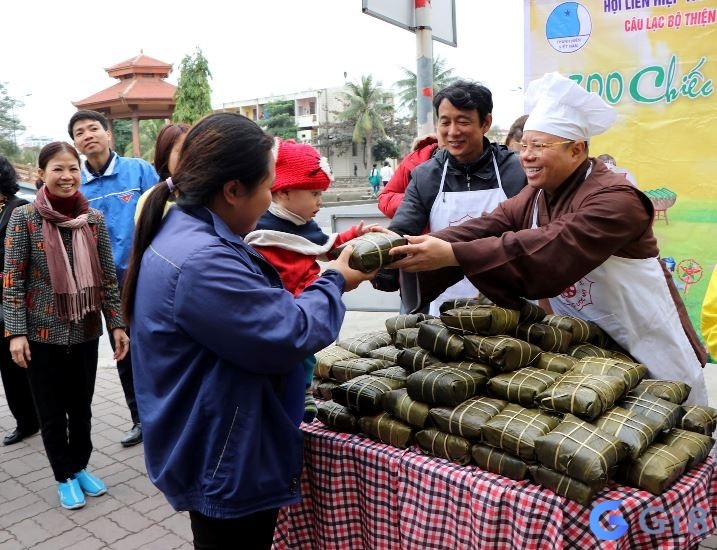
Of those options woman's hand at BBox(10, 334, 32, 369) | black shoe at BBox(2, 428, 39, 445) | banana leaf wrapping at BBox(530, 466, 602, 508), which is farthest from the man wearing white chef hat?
black shoe at BBox(2, 428, 39, 445)

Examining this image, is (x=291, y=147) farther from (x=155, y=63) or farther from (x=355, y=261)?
(x=155, y=63)

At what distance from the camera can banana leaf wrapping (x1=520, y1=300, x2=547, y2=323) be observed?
2.16 m

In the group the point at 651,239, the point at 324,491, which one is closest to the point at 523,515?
the point at 324,491

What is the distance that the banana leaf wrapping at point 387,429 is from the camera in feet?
6.54

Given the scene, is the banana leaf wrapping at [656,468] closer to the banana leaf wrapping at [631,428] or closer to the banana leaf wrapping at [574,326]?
the banana leaf wrapping at [631,428]

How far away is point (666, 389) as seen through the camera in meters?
1.97

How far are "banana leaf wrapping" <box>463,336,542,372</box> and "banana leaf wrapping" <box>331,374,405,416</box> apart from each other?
302 mm

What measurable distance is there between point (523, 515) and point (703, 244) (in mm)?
3228

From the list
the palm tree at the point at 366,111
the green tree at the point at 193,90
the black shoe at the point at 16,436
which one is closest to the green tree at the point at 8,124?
the green tree at the point at 193,90

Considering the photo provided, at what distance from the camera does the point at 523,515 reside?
1.65 meters

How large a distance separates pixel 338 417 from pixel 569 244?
95cm

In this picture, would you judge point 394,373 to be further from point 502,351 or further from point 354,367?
point 502,351

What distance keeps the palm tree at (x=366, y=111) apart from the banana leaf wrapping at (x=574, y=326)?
5868cm

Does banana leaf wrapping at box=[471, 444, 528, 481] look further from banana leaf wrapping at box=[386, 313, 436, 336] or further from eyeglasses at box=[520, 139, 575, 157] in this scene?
eyeglasses at box=[520, 139, 575, 157]
